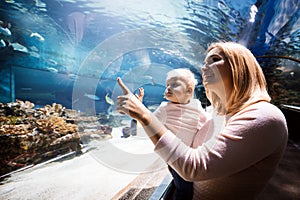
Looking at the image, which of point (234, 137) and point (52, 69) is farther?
point (52, 69)

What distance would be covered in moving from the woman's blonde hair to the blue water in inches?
13.2

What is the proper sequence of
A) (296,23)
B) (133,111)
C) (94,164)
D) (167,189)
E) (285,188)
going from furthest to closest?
1. (296,23)
2. (94,164)
3. (285,188)
4. (167,189)
5. (133,111)

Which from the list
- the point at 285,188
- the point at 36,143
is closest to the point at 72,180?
the point at 36,143

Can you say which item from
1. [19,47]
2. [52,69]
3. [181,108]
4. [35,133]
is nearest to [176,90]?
[181,108]

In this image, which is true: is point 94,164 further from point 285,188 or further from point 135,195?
point 285,188

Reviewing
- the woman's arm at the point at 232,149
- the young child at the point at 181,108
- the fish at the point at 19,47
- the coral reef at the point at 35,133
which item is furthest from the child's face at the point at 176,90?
the fish at the point at 19,47

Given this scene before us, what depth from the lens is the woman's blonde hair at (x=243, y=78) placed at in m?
0.42

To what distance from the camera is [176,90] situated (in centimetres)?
89

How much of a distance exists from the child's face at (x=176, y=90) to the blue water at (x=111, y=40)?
82 millimetres

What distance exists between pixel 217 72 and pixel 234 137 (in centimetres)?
17

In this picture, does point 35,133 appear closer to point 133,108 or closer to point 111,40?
point 111,40

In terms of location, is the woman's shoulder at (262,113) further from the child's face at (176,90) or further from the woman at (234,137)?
the child's face at (176,90)

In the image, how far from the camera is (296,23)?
5668 millimetres

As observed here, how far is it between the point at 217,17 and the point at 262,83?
16.8 feet
